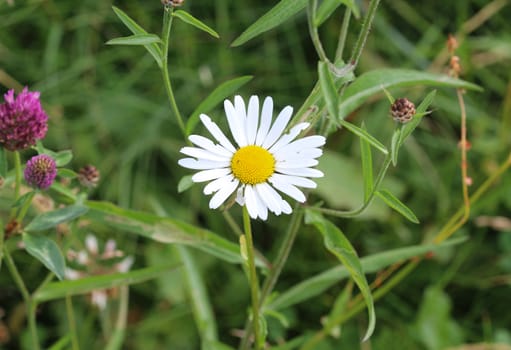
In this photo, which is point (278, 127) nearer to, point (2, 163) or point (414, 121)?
point (414, 121)

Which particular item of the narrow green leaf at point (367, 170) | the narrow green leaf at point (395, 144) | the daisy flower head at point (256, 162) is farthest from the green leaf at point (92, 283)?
the narrow green leaf at point (395, 144)

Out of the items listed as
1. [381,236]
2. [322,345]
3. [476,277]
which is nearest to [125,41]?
[322,345]

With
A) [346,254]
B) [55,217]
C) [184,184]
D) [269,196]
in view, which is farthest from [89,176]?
[346,254]

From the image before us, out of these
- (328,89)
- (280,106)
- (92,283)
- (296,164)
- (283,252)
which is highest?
(280,106)

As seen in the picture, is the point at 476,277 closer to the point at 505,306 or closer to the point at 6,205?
the point at 505,306

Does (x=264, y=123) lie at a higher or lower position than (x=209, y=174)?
higher

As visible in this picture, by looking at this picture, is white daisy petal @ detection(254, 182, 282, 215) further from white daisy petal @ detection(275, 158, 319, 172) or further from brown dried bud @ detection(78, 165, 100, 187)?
brown dried bud @ detection(78, 165, 100, 187)
